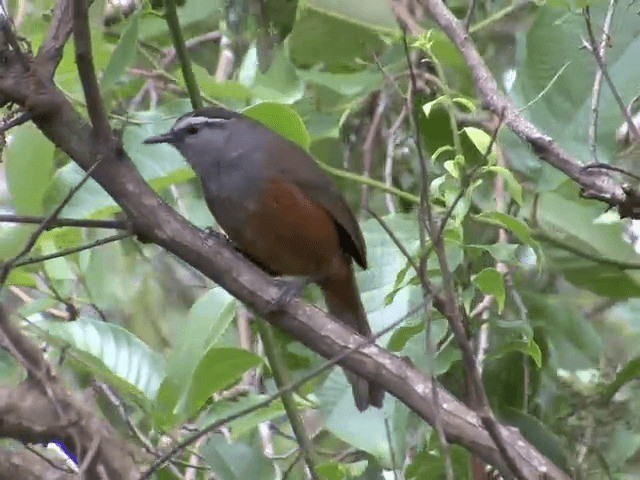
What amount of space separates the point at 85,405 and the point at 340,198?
103cm

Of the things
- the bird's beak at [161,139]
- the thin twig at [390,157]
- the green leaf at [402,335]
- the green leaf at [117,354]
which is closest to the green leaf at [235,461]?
the green leaf at [117,354]

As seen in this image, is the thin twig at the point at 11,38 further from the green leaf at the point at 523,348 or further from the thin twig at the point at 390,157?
the thin twig at the point at 390,157

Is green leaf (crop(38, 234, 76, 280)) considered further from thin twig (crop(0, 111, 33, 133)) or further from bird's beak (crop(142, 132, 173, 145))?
thin twig (crop(0, 111, 33, 133))

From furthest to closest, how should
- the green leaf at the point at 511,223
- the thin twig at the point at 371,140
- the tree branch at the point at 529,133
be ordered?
1. the thin twig at the point at 371,140
2. the green leaf at the point at 511,223
3. the tree branch at the point at 529,133

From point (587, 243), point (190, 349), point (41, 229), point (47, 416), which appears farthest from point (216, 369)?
point (587, 243)

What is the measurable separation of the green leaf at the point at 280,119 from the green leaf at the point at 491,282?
501mm

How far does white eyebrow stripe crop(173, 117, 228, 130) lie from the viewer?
251 centimetres

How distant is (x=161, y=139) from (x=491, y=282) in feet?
3.00

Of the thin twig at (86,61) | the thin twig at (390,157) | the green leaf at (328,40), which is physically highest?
the green leaf at (328,40)

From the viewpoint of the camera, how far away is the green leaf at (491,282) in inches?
77.7

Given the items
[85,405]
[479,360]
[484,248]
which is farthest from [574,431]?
[85,405]

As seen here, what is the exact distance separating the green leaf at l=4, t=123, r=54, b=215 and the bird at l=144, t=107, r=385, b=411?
306 mm

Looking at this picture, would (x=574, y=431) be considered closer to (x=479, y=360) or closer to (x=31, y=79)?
(x=479, y=360)

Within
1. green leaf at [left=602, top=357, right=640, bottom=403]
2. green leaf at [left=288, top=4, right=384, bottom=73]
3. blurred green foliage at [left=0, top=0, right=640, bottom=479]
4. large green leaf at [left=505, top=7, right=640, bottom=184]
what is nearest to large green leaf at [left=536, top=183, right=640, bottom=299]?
blurred green foliage at [left=0, top=0, right=640, bottom=479]
